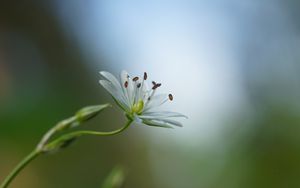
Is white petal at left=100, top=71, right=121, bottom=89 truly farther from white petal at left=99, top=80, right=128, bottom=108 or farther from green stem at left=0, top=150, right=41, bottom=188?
green stem at left=0, top=150, right=41, bottom=188

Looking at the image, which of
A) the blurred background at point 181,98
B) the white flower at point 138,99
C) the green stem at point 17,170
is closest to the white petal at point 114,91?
the white flower at point 138,99

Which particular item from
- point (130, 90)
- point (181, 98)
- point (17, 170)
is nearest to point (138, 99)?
point (130, 90)

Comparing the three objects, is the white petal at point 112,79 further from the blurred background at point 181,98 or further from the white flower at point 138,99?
the blurred background at point 181,98

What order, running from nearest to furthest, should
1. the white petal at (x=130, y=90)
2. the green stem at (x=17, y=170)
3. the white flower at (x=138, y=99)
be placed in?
the green stem at (x=17, y=170) → the white flower at (x=138, y=99) → the white petal at (x=130, y=90)

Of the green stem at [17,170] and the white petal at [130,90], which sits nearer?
the green stem at [17,170]

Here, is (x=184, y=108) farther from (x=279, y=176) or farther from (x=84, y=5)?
(x=84, y=5)

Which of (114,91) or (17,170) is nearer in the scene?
(17,170)

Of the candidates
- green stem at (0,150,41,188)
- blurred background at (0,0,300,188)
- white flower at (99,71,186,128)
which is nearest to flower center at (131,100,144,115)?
white flower at (99,71,186,128)

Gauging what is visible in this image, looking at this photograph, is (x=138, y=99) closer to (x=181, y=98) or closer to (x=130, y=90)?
(x=130, y=90)

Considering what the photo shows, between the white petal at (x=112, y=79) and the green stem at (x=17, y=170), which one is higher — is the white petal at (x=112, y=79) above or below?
above
